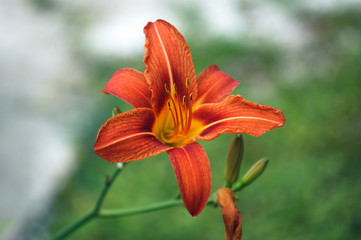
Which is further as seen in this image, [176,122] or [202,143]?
[202,143]

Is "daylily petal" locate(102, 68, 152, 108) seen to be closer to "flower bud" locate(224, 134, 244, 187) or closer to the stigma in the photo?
the stigma

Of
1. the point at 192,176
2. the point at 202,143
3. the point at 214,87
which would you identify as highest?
the point at 214,87

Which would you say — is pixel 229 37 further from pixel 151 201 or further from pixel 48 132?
pixel 151 201

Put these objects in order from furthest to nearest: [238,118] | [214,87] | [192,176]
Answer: [214,87] < [238,118] < [192,176]

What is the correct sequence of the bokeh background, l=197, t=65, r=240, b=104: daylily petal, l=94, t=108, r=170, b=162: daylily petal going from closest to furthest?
l=94, t=108, r=170, b=162: daylily petal
l=197, t=65, r=240, b=104: daylily petal
the bokeh background

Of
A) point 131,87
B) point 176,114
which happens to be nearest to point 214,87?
point 176,114

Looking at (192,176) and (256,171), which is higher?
(192,176)

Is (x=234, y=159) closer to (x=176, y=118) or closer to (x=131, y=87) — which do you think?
(x=176, y=118)

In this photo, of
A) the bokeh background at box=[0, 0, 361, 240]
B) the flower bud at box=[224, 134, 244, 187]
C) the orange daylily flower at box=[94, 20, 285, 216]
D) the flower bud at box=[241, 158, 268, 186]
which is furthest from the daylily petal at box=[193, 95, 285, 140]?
the bokeh background at box=[0, 0, 361, 240]
